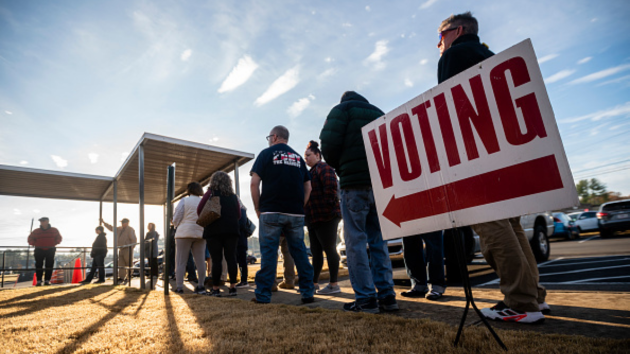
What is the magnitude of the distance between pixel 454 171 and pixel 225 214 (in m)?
3.74

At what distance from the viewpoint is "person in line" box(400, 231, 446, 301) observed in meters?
3.29

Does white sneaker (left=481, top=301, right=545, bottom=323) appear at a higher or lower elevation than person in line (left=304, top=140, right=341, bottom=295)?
lower

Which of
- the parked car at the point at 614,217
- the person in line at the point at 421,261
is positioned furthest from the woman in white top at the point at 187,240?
the parked car at the point at 614,217

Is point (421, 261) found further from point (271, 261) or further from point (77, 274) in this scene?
point (77, 274)

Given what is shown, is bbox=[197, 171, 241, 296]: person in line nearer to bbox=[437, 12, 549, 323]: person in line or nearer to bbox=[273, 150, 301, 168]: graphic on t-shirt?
bbox=[273, 150, 301, 168]: graphic on t-shirt

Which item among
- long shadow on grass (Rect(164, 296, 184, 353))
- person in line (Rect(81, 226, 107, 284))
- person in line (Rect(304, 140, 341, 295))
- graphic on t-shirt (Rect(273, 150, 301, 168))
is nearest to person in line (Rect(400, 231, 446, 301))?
person in line (Rect(304, 140, 341, 295))

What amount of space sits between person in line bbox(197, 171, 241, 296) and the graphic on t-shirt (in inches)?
58.9

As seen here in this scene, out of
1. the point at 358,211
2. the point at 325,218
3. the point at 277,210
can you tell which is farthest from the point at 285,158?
the point at 358,211

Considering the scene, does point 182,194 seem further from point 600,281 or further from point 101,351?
point 600,281

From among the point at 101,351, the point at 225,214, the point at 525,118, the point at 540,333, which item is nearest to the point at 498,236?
the point at 540,333

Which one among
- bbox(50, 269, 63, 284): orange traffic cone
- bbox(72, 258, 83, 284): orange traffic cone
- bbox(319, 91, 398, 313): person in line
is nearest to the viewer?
bbox(319, 91, 398, 313): person in line

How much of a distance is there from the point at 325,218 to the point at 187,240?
2500mm

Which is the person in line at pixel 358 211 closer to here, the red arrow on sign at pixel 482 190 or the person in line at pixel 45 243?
the red arrow on sign at pixel 482 190

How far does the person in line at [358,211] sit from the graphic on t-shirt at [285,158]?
0.86m
